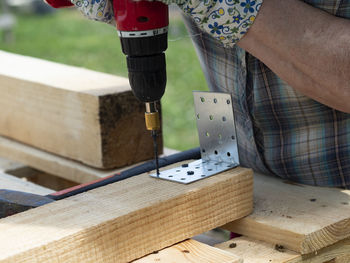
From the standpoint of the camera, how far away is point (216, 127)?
4.85 ft

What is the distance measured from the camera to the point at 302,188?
156cm

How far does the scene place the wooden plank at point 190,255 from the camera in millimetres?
1171

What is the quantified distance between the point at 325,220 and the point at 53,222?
58 cm

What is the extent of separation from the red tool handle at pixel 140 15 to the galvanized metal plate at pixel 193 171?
330mm

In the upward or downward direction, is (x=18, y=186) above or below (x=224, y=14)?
below

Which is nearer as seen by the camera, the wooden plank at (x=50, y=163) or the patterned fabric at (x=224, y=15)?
the patterned fabric at (x=224, y=15)

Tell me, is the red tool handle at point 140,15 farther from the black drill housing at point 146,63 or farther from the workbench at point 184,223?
the workbench at point 184,223

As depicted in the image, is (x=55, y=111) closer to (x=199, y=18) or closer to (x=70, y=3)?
(x=70, y=3)

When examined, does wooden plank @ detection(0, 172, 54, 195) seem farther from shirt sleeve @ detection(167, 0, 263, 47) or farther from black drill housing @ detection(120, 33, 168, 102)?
shirt sleeve @ detection(167, 0, 263, 47)

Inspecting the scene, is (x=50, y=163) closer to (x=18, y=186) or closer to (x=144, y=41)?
(x=18, y=186)

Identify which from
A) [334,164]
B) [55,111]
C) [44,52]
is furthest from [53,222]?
[44,52]

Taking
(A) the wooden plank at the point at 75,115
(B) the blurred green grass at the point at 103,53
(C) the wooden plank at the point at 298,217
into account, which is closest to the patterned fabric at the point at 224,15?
(C) the wooden plank at the point at 298,217

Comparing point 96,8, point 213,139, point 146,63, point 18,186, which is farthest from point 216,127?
point 18,186

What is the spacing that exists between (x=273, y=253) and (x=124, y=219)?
0.34 m
